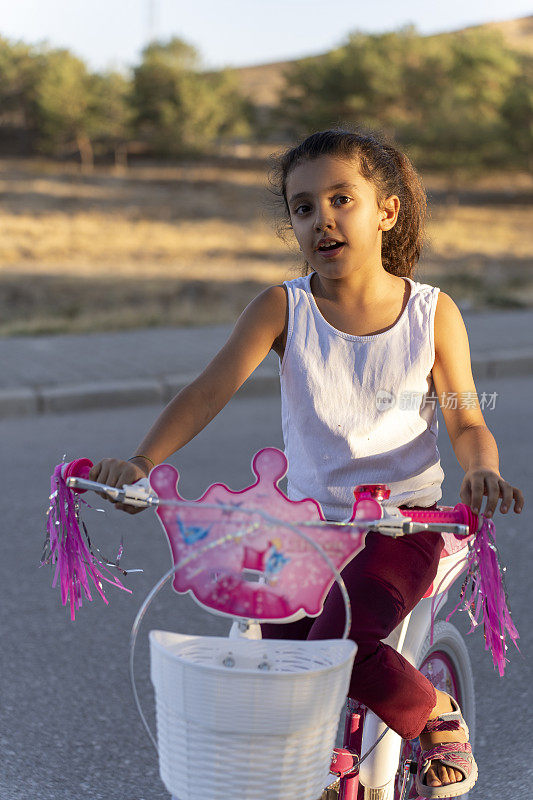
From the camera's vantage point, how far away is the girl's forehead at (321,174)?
1945 millimetres

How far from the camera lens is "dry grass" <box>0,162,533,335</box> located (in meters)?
15.7

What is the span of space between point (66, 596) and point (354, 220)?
3.06ft

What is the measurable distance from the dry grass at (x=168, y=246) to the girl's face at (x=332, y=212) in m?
0.56

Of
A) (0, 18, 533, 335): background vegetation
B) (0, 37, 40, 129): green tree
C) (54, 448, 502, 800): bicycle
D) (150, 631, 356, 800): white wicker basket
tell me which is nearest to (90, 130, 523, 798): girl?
(54, 448, 502, 800): bicycle

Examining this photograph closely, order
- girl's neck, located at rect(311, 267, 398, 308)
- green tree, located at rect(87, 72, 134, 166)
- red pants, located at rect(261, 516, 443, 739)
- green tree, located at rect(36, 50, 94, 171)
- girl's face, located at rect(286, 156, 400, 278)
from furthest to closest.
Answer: green tree, located at rect(87, 72, 134, 166), green tree, located at rect(36, 50, 94, 171), girl's neck, located at rect(311, 267, 398, 308), girl's face, located at rect(286, 156, 400, 278), red pants, located at rect(261, 516, 443, 739)

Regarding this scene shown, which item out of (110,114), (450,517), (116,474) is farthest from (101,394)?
(110,114)

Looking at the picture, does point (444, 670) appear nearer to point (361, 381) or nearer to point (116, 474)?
point (361, 381)

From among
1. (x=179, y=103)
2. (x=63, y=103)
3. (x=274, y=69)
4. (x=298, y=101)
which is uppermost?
(x=274, y=69)

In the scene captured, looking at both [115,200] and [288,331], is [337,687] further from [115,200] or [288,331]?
[115,200]

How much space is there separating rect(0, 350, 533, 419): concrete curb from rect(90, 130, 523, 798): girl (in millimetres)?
5339

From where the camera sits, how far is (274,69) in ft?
298

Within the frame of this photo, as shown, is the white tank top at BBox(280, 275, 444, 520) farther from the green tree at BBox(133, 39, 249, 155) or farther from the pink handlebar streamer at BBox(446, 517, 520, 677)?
the green tree at BBox(133, 39, 249, 155)

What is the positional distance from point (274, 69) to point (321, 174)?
309 feet

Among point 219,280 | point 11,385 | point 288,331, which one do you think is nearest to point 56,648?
point 288,331
